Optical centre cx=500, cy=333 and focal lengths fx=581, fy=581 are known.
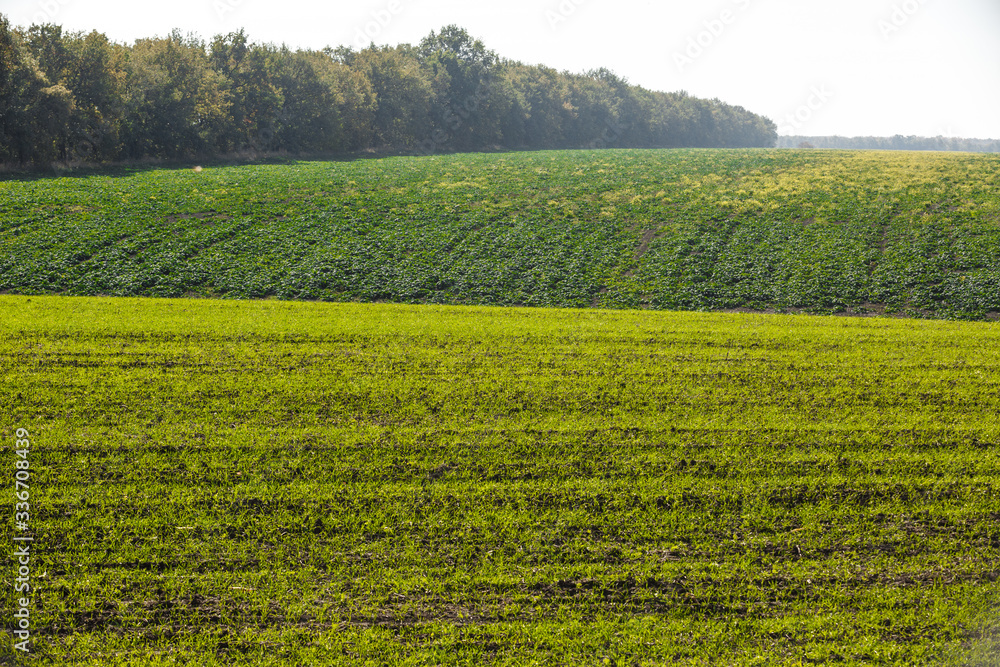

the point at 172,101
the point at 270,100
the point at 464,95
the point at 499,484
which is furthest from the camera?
the point at 464,95

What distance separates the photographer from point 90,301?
1798 centimetres

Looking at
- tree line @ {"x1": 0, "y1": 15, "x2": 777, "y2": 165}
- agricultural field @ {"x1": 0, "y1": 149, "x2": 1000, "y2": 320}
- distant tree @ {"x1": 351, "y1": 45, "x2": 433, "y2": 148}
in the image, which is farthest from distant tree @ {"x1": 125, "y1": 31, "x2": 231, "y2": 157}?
distant tree @ {"x1": 351, "y1": 45, "x2": 433, "y2": 148}

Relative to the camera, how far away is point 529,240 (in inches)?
1075

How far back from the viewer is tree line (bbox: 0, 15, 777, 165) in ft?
134

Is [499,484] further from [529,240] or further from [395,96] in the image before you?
[395,96]

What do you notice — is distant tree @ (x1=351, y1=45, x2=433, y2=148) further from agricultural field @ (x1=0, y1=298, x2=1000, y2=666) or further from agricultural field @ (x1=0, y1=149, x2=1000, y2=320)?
agricultural field @ (x1=0, y1=298, x2=1000, y2=666)

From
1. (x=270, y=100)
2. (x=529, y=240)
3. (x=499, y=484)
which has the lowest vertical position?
(x=499, y=484)

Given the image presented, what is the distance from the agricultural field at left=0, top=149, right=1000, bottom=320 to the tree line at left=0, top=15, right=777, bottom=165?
711 cm

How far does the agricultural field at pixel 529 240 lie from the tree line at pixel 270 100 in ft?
23.3

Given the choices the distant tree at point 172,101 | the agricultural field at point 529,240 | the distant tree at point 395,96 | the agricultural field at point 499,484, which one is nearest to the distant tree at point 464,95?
the distant tree at point 395,96

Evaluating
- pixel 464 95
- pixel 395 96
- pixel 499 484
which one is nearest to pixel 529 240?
pixel 499 484

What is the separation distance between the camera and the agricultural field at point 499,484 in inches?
241

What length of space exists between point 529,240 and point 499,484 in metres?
19.9

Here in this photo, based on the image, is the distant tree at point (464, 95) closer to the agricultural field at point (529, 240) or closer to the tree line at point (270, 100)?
the tree line at point (270, 100)
